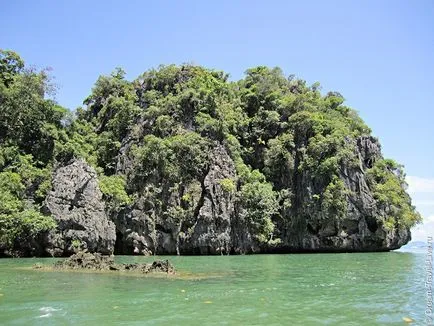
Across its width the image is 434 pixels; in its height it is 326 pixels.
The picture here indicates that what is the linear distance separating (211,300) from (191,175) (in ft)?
103

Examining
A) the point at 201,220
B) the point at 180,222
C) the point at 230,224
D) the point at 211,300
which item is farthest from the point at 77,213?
the point at 211,300

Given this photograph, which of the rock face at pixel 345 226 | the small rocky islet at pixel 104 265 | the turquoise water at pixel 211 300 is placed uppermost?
the rock face at pixel 345 226

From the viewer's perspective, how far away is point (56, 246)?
116ft

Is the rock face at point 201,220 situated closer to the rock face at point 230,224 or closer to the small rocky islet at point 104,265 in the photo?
the rock face at point 230,224

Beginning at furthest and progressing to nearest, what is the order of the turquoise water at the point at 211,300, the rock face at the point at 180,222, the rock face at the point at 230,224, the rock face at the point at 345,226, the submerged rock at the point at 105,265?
1. the rock face at the point at 345,226
2. the rock face at the point at 230,224
3. the rock face at the point at 180,222
4. the submerged rock at the point at 105,265
5. the turquoise water at the point at 211,300

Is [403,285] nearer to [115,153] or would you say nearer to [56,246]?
[56,246]

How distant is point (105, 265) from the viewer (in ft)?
75.4

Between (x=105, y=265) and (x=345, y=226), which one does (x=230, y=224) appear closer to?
(x=345, y=226)

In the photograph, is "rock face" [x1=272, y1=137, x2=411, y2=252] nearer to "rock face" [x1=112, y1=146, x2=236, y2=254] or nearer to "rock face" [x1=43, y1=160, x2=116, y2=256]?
"rock face" [x1=112, y1=146, x2=236, y2=254]

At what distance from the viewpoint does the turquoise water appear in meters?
10.2

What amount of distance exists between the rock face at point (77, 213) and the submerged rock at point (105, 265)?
12.2 m

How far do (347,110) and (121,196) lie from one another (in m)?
30.5

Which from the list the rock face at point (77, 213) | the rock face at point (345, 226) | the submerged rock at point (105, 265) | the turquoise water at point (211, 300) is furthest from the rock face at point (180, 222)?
the turquoise water at point (211, 300)

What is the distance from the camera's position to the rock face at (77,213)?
3587 centimetres
